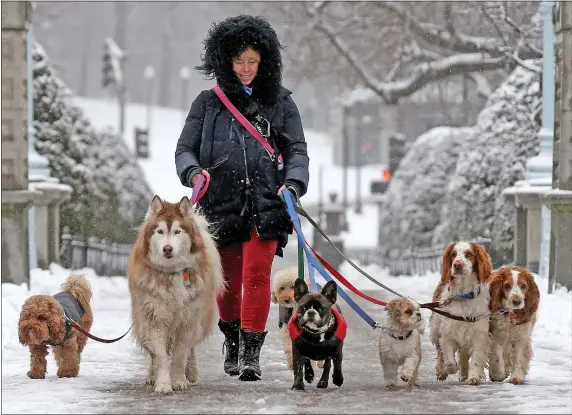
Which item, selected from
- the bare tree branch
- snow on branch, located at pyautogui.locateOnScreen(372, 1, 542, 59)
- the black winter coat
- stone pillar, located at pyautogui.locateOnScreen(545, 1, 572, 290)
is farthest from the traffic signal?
the black winter coat

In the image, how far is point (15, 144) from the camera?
1666 cm

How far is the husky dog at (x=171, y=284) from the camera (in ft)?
26.9

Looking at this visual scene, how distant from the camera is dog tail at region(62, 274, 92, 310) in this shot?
9992 millimetres

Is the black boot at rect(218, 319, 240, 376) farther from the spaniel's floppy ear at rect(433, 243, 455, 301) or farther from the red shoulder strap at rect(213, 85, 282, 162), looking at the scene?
the spaniel's floppy ear at rect(433, 243, 455, 301)

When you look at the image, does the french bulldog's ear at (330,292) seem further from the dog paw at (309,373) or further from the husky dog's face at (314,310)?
the dog paw at (309,373)

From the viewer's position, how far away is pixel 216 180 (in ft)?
29.8

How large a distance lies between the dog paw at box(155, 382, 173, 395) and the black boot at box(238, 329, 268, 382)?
89 centimetres

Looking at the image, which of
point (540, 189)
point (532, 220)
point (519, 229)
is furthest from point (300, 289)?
point (519, 229)

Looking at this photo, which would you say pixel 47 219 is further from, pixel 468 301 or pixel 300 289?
pixel 300 289

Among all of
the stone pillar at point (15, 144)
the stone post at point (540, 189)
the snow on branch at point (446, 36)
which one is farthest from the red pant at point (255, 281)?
the snow on branch at point (446, 36)

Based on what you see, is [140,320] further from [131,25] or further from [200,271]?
[131,25]

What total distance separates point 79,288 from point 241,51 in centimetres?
234

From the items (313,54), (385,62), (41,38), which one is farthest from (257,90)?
(41,38)

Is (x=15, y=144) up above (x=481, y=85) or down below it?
below
